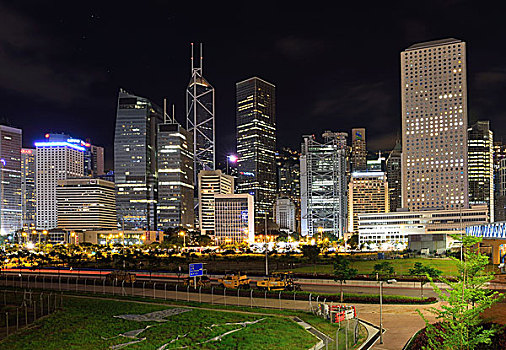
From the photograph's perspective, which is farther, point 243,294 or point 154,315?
point 243,294

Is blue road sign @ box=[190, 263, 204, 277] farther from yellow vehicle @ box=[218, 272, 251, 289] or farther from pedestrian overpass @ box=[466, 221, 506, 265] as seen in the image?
pedestrian overpass @ box=[466, 221, 506, 265]

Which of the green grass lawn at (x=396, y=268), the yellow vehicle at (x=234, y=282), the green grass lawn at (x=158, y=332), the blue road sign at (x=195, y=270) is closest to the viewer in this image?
the green grass lawn at (x=158, y=332)

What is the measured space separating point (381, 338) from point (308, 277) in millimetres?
36562

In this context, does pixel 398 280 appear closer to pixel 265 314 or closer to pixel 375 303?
pixel 375 303

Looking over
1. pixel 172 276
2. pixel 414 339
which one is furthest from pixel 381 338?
pixel 172 276

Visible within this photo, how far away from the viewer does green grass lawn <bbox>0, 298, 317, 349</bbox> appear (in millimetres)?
28234

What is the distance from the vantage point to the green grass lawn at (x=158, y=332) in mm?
28234

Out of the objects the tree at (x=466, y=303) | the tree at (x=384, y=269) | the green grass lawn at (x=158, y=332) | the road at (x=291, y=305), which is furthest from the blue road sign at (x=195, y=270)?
the tree at (x=466, y=303)

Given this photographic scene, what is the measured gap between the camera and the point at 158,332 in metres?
31.7

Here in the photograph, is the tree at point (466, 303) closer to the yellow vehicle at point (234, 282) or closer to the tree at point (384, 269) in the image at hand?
the yellow vehicle at point (234, 282)

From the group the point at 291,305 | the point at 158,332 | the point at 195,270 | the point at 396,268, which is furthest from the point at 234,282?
the point at 396,268

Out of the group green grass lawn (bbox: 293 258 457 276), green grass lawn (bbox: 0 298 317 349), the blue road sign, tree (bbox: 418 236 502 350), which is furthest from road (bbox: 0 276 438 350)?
green grass lawn (bbox: 293 258 457 276)

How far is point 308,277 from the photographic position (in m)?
64.5

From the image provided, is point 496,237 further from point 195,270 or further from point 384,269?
point 195,270
